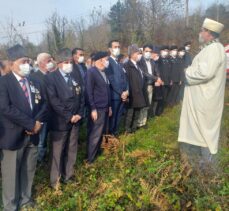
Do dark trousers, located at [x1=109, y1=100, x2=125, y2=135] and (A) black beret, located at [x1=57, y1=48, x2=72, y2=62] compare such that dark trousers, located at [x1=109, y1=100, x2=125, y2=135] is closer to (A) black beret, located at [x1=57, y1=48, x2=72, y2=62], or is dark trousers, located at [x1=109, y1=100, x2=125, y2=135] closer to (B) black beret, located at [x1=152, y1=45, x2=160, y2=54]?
(A) black beret, located at [x1=57, y1=48, x2=72, y2=62]

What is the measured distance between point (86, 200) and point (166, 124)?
4693 mm

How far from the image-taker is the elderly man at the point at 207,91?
475cm

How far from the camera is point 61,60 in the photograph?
519cm

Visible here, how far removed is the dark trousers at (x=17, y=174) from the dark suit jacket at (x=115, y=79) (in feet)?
9.18

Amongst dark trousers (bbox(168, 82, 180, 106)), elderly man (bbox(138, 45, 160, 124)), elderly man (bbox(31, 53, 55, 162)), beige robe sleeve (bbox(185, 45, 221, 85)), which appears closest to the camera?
beige robe sleeve (bbox(185, 45, 221, 85))

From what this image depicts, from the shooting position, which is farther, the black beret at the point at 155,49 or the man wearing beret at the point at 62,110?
the black beret at the point at 155,49

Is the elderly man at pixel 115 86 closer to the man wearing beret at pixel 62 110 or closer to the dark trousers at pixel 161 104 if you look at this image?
the man wearing beret at pixel 62 110

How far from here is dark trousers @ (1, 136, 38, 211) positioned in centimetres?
421

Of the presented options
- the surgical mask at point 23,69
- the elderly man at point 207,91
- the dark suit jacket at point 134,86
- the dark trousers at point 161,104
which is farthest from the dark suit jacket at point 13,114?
the dark trousers at point 161,104

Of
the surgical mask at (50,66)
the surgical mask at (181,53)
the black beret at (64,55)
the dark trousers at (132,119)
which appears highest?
the black beret at (64,55)

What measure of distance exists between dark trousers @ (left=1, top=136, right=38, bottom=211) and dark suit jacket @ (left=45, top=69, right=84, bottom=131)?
669 millimetres

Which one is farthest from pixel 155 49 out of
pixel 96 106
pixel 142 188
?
pixel 142 188

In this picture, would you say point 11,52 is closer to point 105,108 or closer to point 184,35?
point 105,108

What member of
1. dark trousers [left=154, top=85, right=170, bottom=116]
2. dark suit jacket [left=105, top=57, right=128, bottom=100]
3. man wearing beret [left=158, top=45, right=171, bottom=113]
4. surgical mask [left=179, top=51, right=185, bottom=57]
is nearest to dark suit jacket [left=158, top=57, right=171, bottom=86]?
man wearing beret [left=158, top=45, right=171, bottom=113]
